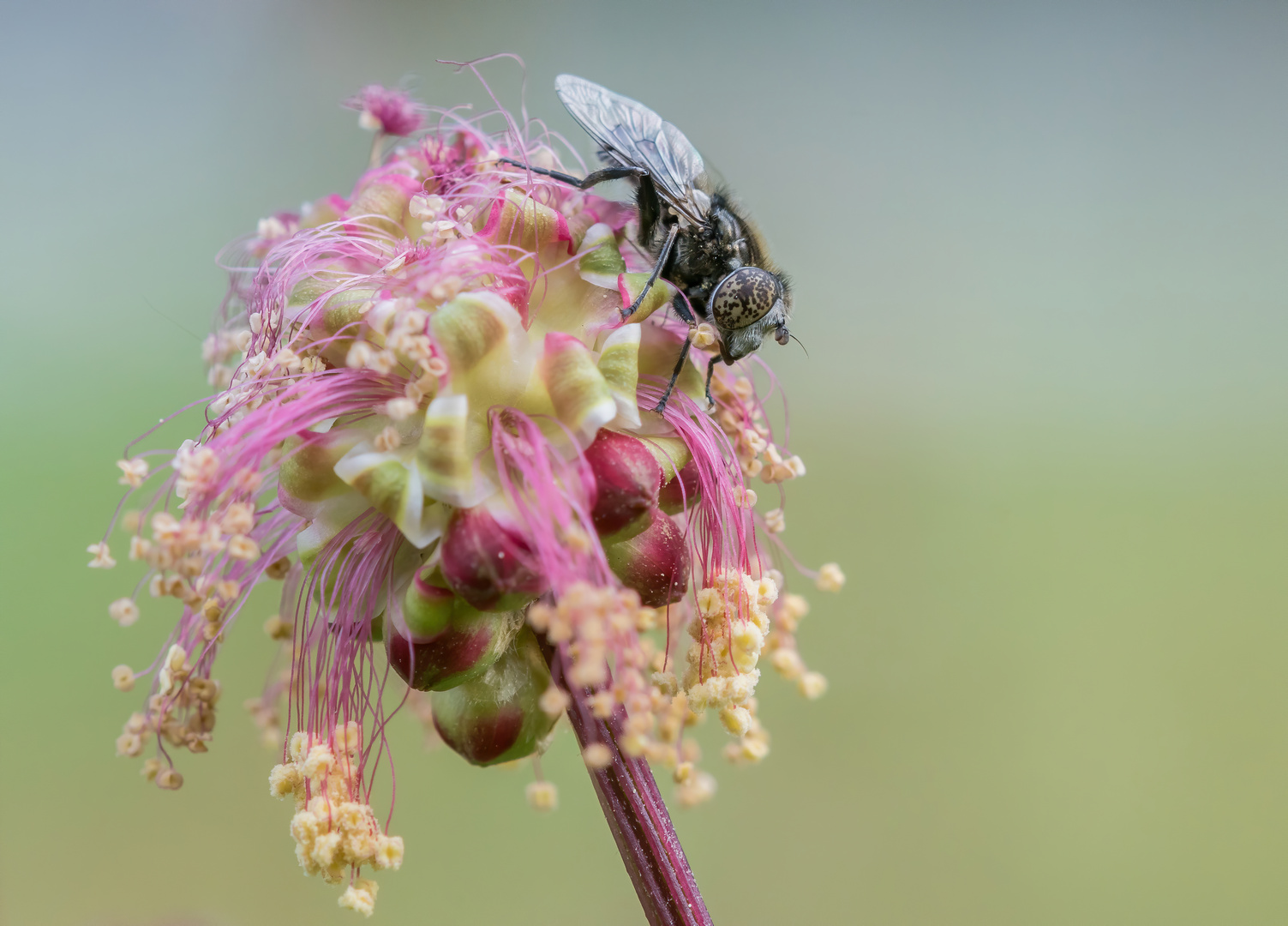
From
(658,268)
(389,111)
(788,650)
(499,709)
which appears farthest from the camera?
(389,111)

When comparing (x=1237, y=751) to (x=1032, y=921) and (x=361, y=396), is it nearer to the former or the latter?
(x=1032, y=921)

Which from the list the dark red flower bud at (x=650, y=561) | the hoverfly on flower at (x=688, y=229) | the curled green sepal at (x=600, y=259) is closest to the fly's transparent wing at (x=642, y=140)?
the hoverfly on flower at (x=688, y=229)

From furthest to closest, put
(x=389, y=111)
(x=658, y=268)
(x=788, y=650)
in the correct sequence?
(x=389, y=111) < (x=788, y=650) < (x=658, y=268)

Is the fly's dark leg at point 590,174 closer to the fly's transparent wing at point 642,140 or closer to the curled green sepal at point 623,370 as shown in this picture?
the fly's transparent wing at point 642,140

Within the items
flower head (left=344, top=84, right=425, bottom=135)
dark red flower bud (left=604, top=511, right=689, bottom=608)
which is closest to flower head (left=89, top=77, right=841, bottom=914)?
dark red flower bud (left=604, top=511, right=689, bottom=608)

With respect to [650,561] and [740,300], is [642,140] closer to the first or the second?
[740,300]

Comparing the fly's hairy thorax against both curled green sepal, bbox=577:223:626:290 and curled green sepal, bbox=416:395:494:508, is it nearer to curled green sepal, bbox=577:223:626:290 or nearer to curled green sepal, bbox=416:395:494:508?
curled green sepal, bbox=577:223:626:290

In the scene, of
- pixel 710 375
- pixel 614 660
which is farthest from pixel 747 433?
pixel 614 660
